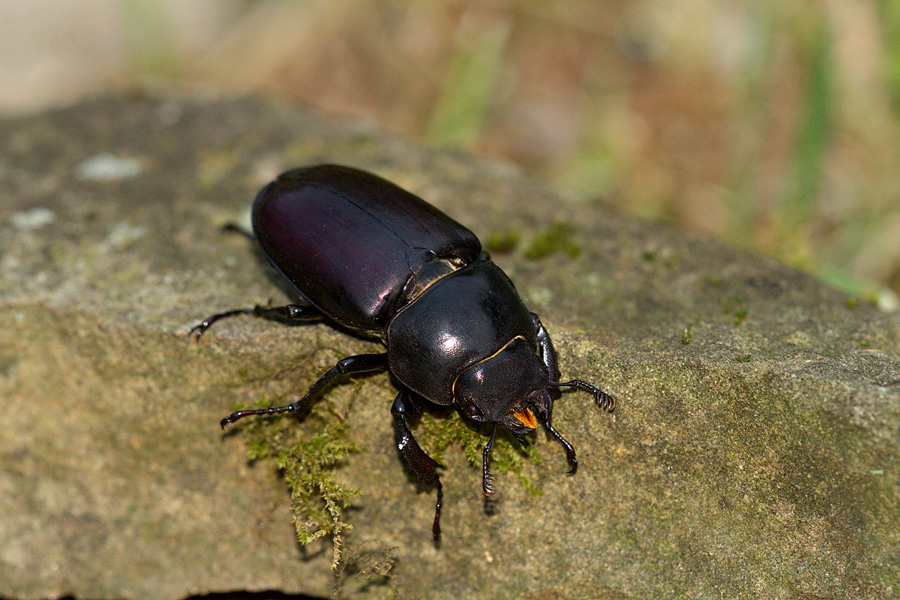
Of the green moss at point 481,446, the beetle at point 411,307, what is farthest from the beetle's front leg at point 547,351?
the green moss at point 481,446

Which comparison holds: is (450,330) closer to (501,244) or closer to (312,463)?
(312,463)

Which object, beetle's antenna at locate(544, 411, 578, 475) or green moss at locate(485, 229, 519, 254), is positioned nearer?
beetle's antenna at locate(544, 411, 578, 475)

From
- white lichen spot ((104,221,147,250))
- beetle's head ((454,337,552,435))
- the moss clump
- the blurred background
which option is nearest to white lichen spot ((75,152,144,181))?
white lichen spot ((104,221,147,250))

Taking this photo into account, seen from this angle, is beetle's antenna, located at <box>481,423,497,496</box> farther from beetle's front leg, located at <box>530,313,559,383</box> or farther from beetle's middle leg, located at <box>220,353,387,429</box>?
beetle's middle leg, located at <box>220,353,387,429</box>

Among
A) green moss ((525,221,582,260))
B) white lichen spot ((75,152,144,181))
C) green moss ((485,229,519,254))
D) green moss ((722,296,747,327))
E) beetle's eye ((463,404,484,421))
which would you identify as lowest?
white lichen spot ((75,152,144,181))

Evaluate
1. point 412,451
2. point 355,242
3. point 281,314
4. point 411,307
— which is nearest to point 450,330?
point 411,307

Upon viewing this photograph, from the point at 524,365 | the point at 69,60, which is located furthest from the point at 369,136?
the point at 69,60

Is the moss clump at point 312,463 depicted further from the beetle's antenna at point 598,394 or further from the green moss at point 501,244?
the green moss at point 501,244
